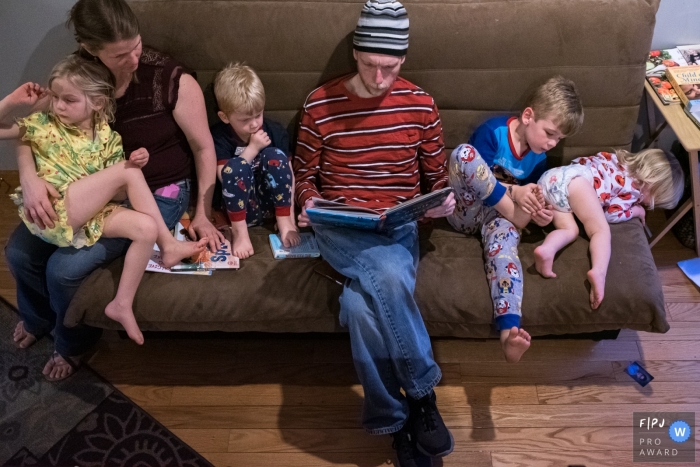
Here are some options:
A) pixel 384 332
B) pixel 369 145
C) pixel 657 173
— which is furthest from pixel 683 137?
pixel 384 332

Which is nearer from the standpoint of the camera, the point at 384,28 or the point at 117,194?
the point at 384,28

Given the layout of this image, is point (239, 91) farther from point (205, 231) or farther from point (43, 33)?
point (43, 33)

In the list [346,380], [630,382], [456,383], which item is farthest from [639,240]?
[346,380]

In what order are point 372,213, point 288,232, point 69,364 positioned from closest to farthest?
point 372,213
point 288,232
point 69,364

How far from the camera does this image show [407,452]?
161cm

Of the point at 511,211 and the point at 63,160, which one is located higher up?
the point at 63,160

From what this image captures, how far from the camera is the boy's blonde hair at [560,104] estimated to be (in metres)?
1.72

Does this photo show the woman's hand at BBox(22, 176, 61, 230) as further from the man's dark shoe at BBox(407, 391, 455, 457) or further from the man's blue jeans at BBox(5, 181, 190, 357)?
the man's dark shoe at BBox(407, 391, 455, 457)

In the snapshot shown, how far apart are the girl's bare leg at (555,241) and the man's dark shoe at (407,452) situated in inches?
24.7

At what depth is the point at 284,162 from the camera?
1802mm

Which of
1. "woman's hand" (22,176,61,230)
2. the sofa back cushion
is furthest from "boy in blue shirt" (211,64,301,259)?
"woman's hand" (22,176,61,230)

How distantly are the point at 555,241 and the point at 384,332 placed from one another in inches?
23.8

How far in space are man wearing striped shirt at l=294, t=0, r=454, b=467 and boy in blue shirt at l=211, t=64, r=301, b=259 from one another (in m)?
0.09

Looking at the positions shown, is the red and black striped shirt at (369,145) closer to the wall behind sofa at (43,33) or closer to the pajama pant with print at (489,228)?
the pajama pant with print at (489,228)
